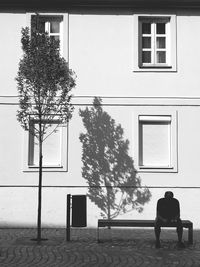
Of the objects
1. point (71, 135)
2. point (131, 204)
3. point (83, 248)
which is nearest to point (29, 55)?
point (71, 135)

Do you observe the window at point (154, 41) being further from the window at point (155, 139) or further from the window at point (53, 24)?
the window at point (53, 24)

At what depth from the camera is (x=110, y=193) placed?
15.1 m

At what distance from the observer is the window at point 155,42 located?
15.6 metres

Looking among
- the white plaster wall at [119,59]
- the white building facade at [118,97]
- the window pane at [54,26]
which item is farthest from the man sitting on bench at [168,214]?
the window pane at [54,26]

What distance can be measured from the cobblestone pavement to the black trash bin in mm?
429

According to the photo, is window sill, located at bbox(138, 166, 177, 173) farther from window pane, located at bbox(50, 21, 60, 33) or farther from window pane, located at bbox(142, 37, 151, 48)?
window pane, located at bbox(50, 21, 60, 33)

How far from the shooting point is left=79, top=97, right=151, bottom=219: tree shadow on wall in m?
15.1

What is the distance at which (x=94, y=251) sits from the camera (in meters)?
10.6

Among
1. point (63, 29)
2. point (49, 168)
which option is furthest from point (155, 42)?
point (49, 168)

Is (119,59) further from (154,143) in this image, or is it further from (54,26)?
(154,143)

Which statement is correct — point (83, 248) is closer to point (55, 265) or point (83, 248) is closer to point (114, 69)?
point (55, 265)

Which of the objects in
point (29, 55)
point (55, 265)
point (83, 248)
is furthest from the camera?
point (29, 55)

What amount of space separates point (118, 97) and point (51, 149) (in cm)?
260

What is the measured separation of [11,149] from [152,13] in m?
6.05
